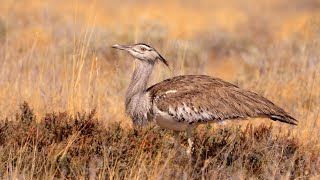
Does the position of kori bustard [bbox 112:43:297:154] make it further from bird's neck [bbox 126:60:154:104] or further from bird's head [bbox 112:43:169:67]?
bird's head [bbox 112:43:169:67]

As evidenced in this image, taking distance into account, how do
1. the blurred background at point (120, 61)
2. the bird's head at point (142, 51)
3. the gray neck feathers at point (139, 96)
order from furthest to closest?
the blurred background at point (120, 61) < the bird's head at point (142, 51) < the gray neck feathers at point (139, 96)

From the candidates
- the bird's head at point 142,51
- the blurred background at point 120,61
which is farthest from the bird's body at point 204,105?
the blurred background at point 120,61

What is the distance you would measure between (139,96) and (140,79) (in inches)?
7.6

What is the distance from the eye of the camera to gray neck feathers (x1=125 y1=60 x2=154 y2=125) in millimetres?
5902

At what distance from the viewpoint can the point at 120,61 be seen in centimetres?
888

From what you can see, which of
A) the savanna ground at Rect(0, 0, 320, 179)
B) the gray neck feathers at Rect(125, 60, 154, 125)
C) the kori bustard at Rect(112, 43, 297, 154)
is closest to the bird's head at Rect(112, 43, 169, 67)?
the gray neck feathers at Rect(125, 60, 154, 125)

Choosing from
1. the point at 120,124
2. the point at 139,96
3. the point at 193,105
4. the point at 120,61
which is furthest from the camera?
the point at 120,61

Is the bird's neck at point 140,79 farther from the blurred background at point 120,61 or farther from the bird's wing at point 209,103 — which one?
the blurred background at point 120,61

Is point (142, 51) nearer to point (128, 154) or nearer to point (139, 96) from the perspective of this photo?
point (139, 96)

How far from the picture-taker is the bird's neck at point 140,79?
614cm

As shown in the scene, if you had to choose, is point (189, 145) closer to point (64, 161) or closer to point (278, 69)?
point (64, 161)

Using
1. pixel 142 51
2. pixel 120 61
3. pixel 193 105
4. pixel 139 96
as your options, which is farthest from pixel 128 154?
pixel 120 61

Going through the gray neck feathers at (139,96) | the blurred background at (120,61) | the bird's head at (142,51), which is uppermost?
the bird's head at (142,51)

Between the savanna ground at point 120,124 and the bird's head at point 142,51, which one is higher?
the bird's head at point 142,51
